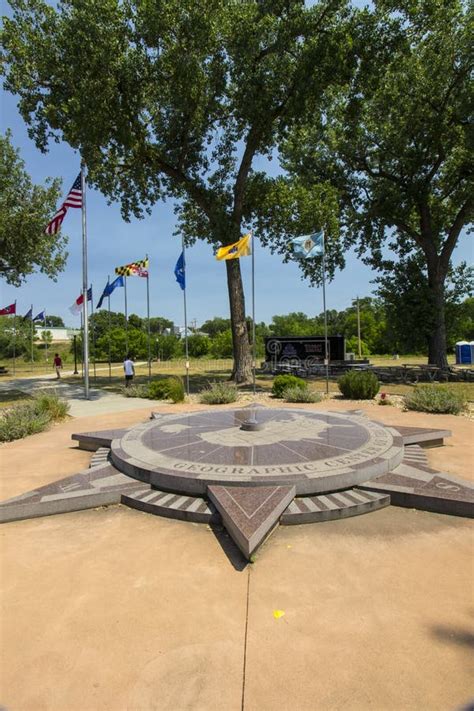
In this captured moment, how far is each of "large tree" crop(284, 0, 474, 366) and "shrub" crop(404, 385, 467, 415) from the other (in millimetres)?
13121

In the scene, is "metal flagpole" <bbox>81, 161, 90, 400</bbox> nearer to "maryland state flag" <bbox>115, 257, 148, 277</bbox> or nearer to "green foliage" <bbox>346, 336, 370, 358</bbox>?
"maryland state flag" <bbox>115, 257, 148, 277</bbox>

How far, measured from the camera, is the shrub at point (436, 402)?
1188 cm

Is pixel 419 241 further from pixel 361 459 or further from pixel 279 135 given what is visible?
pixel 361 459

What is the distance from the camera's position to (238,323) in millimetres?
20375

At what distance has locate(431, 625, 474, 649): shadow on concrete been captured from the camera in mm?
2881

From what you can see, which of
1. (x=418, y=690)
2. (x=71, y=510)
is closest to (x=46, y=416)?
(x=71, y=510)

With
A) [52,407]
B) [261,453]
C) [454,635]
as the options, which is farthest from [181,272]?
[454,635]

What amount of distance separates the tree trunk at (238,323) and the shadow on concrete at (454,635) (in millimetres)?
17174

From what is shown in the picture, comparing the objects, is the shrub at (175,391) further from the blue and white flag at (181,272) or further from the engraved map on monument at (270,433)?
the engraved map on monument at (270,433)

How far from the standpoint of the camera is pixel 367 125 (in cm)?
→ 2414

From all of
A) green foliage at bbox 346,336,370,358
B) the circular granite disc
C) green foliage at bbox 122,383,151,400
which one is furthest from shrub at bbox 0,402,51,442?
green foliage at bbox 346,336,370,358

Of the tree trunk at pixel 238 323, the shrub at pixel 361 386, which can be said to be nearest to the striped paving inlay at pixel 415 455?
the shrub at pixel 361 386

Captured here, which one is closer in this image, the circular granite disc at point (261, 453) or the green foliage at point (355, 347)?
the circular granite disc at point (261, 453)

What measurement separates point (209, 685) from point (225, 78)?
71.2 feet
